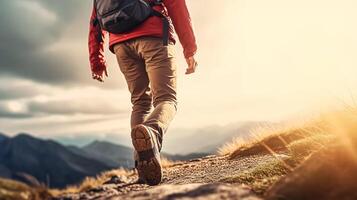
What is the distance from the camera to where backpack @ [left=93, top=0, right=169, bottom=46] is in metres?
4.59

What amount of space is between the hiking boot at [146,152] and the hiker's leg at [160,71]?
488mm

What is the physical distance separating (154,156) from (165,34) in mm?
1290

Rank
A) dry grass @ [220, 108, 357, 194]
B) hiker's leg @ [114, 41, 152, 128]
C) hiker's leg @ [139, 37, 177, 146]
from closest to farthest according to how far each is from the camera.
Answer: dry grass @ [220, 108, 357, 194], hiker's leg @ [139, 37, 177, 146], hiker's leg @ [114, 41, 152, 128]

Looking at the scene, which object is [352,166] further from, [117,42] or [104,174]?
[104,174]

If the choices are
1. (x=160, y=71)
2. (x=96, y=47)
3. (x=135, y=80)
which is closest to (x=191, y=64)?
(x=160, y=71)

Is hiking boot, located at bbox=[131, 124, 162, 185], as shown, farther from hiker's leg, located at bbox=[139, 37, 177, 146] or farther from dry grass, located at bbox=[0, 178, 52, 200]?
dry grass, located at bbox=[0, 178, 52, 200]

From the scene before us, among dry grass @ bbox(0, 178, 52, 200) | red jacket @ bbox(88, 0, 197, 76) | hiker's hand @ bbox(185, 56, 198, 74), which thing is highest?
red jacket @ bbox(88, 0, 197, 76)

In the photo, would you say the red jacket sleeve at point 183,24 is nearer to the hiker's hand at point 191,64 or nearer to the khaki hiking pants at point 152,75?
the hiker's hand at point 191,64

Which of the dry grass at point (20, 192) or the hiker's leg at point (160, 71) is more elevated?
the hiker's leg at point (160, 71)

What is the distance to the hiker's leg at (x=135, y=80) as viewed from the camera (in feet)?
16.3

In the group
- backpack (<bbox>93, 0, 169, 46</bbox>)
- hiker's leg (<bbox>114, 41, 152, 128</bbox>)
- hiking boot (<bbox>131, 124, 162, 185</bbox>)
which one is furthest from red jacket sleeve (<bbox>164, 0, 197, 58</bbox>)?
hiking boot (<bbox>131, 124, 162, 185</bbox>)

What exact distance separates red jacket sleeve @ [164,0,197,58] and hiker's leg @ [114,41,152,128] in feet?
1.85

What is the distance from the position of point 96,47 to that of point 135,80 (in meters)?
0.83

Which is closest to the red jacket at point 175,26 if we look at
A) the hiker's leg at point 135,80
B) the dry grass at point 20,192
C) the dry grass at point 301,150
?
the hiker's leg at point 135,80
